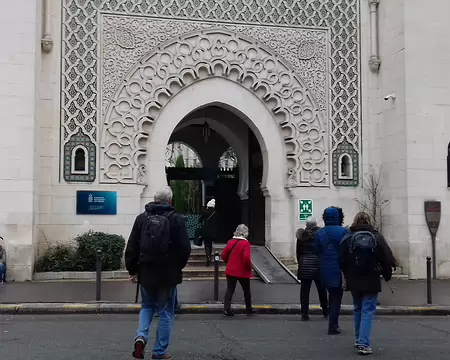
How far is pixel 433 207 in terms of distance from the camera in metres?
16.6

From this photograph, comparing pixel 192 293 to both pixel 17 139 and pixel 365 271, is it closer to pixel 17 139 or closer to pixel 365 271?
pixel 17 139

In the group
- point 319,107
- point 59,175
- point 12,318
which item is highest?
point 319,107

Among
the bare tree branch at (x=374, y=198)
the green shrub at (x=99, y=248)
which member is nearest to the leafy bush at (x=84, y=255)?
the green shrub at (x=99, y=248)

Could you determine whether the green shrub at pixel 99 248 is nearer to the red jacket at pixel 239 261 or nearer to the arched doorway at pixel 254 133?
the arched doorway at pixel 254 133

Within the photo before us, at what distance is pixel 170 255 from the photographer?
6574 millimetres

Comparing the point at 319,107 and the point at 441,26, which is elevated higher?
the point at 441,26

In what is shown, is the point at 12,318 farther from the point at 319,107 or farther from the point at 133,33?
the point at 319,107

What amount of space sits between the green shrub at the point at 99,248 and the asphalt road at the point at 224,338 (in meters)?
4.51

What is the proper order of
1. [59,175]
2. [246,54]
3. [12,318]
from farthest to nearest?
[246,54], [59,175], [12,318]

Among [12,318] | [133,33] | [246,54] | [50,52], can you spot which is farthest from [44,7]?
[12,318]

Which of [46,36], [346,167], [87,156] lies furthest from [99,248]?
[346,167]

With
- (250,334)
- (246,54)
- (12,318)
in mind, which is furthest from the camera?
(246,54)

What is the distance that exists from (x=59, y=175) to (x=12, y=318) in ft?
19.6

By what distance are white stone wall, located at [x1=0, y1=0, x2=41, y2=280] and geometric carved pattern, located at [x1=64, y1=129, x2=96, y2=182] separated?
1070 millimetres
